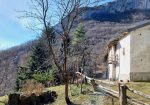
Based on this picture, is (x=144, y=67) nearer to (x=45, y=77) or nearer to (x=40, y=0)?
(x=45, y=77)

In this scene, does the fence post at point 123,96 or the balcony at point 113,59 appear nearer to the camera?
the fence post at point 123,96

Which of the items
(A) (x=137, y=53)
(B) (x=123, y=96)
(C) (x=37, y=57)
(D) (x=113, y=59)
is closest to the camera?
(B) (x=123, y=96)

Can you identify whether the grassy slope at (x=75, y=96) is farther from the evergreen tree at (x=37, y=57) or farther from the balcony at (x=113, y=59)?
the evergreen tree at (x=37, y=57)

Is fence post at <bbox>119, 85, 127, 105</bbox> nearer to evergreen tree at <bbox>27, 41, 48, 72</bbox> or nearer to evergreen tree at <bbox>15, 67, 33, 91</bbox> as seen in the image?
evergreen tree at <bbox>15, 67, 33, 91</bbox>

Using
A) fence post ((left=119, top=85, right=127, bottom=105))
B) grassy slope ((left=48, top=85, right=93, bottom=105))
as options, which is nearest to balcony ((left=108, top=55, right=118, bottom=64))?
grassy slope ((left=48, top=85, right=93, bottom=105))

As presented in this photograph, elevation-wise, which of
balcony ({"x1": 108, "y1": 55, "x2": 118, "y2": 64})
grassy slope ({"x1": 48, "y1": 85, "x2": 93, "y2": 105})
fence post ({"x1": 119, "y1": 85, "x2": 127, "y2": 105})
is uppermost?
balcony ({"x1": 108, "y1": 55, "x2": 118, "y2": 64})

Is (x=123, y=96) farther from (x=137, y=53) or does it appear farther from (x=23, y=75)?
(x=23, y=75)

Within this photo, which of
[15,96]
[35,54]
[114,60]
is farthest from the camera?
[35,54]

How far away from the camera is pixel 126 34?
4134cm

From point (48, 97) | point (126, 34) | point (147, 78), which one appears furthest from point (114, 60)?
point (48, 97)

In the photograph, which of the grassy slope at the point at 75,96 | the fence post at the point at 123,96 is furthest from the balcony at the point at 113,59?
the fence post at the point at 123,96

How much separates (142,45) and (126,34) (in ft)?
10.3

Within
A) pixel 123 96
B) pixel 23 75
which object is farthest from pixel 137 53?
pixel 123 96

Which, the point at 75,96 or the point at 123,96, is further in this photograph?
the point at 75,96
